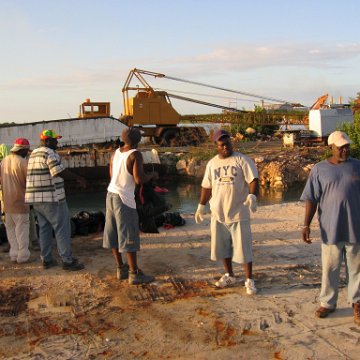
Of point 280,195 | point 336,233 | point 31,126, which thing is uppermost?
point 31,126

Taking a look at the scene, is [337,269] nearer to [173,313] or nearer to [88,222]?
[173,313]

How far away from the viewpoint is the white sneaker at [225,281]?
481 centimetres

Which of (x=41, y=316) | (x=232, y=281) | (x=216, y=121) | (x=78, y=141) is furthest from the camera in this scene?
(x=216, y=121)

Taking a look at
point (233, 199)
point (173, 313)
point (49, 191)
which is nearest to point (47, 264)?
point (49, 191)

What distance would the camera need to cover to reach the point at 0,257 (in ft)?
19.9

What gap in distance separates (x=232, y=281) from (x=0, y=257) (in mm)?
3276

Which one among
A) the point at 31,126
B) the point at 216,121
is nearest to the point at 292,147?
the point at 216,121

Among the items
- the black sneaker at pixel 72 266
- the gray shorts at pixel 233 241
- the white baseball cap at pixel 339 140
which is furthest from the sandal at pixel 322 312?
the black sneaker at pixel 72 266

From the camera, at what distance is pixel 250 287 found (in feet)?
15.0

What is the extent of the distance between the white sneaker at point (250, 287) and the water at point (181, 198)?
10.7 meters

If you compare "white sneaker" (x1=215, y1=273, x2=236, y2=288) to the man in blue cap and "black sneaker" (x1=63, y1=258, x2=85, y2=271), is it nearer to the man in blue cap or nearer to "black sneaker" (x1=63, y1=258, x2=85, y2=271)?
the man in blue cap

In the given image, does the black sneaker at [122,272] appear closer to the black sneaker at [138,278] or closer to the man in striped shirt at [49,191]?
the black sneaker at [138,278]

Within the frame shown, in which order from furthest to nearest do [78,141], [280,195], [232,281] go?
[78,141], [280,195], [232,281]

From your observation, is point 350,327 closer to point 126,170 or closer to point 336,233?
point 336,233
